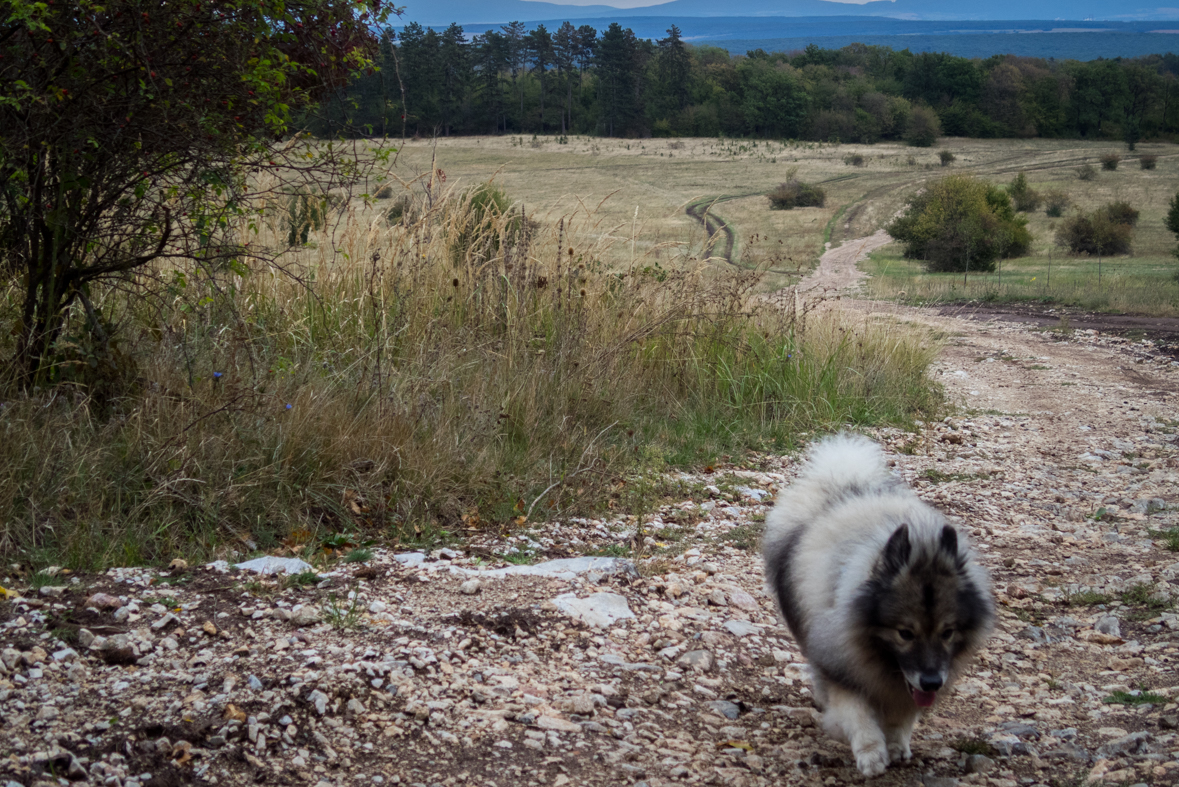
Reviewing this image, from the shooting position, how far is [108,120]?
4430 millimetres

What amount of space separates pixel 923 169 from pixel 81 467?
6932 cm

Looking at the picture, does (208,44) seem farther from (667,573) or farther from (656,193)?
(656,193)

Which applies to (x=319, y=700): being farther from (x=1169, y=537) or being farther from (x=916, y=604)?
(x=1169, y=537)

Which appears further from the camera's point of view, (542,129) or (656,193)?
(542,129)

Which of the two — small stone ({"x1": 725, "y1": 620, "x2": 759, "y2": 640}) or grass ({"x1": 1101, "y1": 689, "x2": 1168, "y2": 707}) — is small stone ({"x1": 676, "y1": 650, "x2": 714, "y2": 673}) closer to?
small stone ({"x1": 725, "y1": 620, "x2": 759, "y2": 640})

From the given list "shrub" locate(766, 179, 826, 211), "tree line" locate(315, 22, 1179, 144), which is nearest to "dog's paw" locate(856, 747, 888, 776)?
"tree line" locate(315, 22, 1179, 144)

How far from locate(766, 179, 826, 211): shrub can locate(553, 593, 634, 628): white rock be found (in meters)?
50.5

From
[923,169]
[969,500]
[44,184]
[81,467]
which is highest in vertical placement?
[923,169]

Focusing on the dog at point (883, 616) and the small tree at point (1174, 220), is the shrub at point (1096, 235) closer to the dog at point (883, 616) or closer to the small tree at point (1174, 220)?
the small tree at point (1174, 220)

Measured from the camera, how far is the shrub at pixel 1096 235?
1609 inches

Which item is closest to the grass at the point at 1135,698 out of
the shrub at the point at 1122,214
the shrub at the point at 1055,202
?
the shrub at the point at 1122,214

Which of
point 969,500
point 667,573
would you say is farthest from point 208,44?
point 969,500

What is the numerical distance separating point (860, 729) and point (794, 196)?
52347mm

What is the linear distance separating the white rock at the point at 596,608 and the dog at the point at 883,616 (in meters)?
0.91
